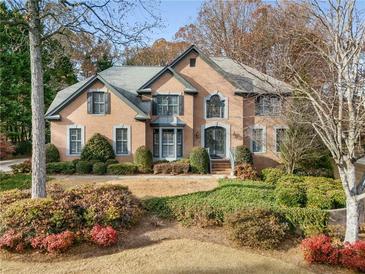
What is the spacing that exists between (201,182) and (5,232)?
30.0ft

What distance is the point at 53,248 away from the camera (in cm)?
680

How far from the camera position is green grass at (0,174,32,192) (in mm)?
12975

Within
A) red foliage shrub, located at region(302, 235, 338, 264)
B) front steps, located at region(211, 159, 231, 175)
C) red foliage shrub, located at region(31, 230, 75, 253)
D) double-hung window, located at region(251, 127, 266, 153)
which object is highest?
double-hung window, located at region(251, 127, 266, 153)

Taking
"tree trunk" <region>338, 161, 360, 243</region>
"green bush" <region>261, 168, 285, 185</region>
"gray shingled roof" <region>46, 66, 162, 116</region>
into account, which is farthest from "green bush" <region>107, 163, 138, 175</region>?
"tree trunk" <region>338, 161, 360, 243</region>

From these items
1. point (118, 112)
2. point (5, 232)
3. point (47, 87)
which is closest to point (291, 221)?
point (5, 232)

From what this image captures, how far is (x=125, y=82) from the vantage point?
67.4 ft

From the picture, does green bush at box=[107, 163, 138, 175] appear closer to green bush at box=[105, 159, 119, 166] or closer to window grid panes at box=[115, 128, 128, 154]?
green bush at box=[105, 159, 119, 166]

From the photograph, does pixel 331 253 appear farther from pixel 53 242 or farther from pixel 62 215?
pixel 62 215

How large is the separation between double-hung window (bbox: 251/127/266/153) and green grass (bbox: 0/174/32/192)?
546 inches

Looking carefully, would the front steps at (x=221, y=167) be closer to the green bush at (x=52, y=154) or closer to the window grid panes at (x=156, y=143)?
the window grid panes at (x=156, y=143)

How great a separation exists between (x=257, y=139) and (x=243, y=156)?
240 cm

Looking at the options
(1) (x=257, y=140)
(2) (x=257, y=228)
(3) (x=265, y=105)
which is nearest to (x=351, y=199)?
(2) (x=257, y=228)

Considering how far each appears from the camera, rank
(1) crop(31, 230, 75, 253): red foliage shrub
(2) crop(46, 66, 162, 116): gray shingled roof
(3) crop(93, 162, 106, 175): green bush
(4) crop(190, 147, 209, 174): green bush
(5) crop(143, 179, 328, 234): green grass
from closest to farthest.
Result: 1. (1) crop(31, 230, 75, 253): red foliage shrub
2. (5) crop(143, 179, 328, 234): green grass
3. (3) crop(93, 162, 106, 175): green bush
4. (4) crop(190, 147, 209, 174): green bush
5. (2) crop(46, 66, 162, 116): gray shingled roof

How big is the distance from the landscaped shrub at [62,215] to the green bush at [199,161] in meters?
8.49
